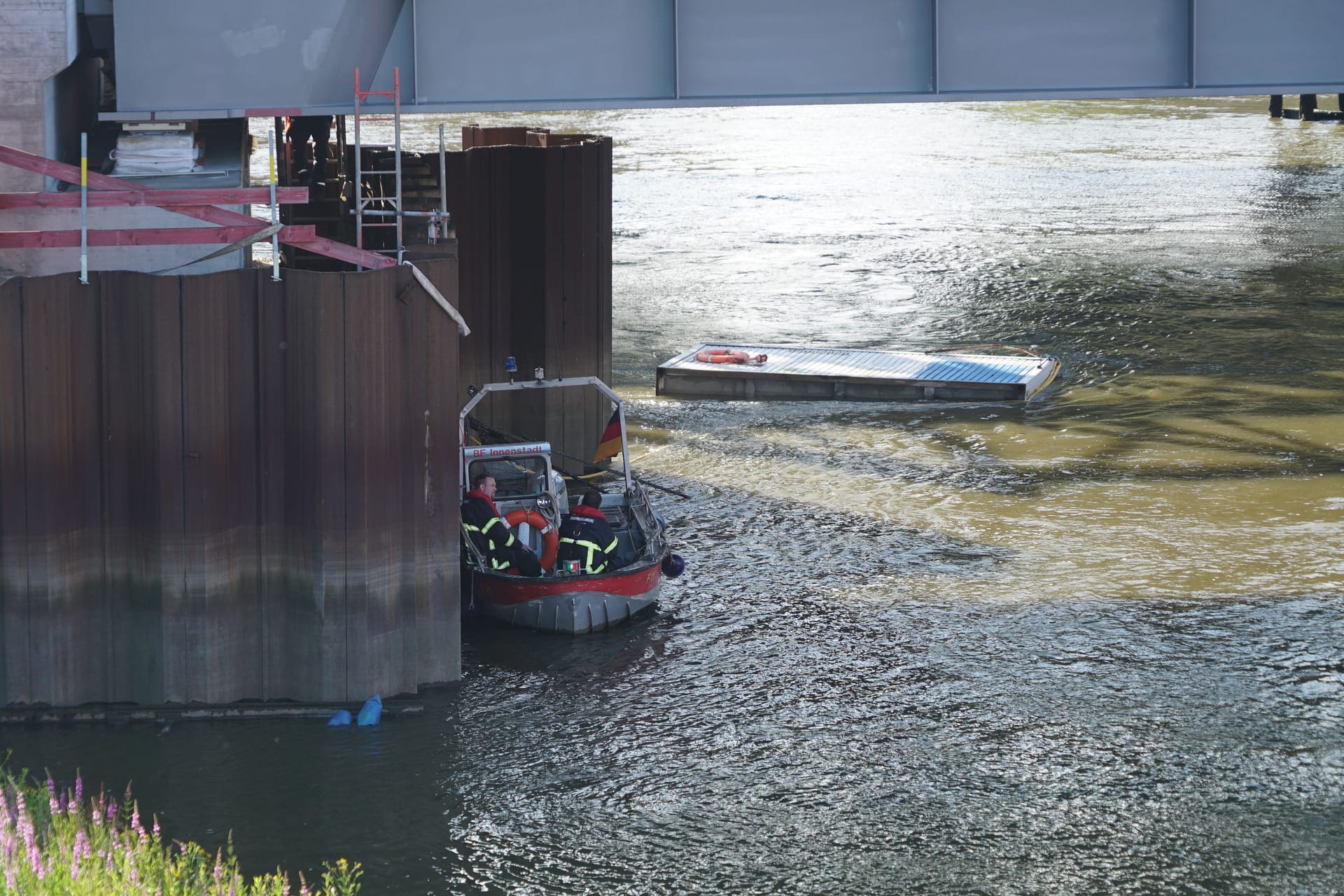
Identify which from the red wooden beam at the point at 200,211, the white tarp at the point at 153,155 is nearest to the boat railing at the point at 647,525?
the red wooden beam at the point at 200,211

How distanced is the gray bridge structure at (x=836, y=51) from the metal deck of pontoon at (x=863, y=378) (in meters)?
8.45

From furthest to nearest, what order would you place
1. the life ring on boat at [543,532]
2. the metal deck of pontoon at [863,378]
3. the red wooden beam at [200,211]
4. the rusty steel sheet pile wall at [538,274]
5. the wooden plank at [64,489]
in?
1. the metal deck of pontoon at [863,378]
2. the rusty steel sheet pile wall at [538,274]
3. the life ring on boat at [543,532]
4. the red wooden beam at [200,211]
5. the wooden plank at [64,489]

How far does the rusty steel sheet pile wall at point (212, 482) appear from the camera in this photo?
13.1 meters

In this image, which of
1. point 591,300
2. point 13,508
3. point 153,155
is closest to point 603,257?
point 591,300

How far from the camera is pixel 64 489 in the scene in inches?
517

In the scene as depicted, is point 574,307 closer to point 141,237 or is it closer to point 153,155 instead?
point 153,155

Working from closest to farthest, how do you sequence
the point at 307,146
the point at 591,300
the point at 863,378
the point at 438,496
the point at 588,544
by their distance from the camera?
the point at 438,496 → the point at 588,544 → the point at 591,300 → the point at 307,146 → the point at 863,378

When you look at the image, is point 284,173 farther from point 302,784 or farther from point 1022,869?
point 1022,869

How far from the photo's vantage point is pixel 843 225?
144ft

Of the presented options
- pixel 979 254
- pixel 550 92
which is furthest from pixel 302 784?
pixel 979 254

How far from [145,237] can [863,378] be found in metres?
14.4

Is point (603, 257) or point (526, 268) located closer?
point (526, 268)

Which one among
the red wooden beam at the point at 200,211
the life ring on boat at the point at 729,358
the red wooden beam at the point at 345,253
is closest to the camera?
the red wooden beam at the point at 200,211

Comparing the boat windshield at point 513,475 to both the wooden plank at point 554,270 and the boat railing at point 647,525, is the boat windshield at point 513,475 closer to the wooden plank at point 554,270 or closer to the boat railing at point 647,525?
the boat railing at point 647,525
